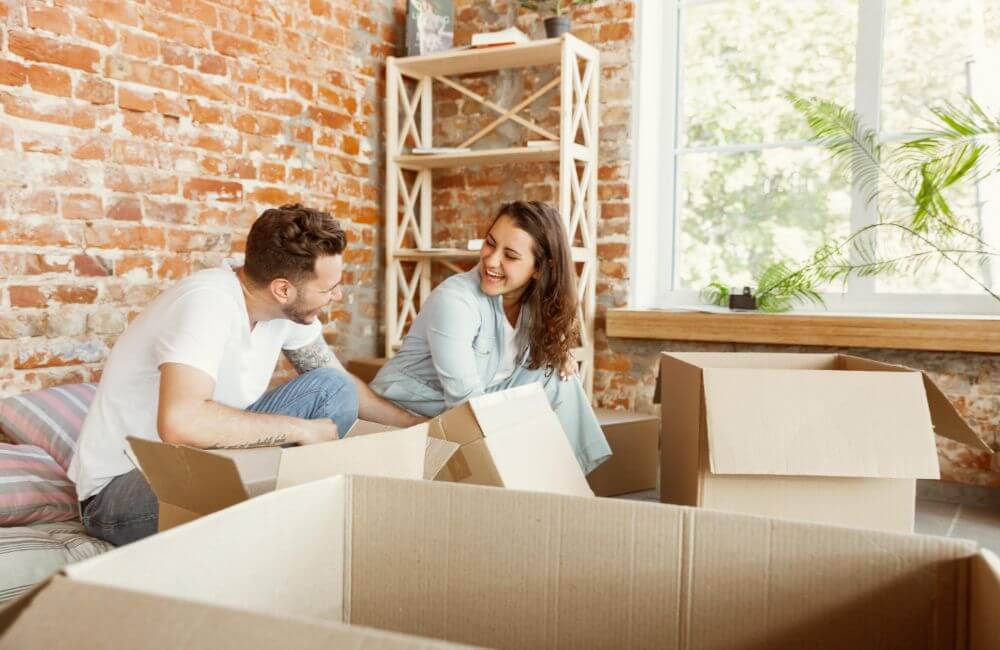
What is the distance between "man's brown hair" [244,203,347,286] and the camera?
2.01 metres

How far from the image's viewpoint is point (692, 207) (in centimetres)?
379

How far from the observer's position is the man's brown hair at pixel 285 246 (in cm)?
201

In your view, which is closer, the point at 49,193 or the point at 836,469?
the point at 836,469

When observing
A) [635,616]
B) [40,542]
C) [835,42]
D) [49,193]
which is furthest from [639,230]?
[635,616]

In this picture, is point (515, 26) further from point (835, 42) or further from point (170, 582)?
point (170, 582)

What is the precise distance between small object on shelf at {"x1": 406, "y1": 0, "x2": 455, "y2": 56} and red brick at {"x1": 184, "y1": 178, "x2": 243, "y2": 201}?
3.85 ft

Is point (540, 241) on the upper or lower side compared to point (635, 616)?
upper

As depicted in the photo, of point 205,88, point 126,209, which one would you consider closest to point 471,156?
point 205,88

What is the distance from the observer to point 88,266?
8.93 feet

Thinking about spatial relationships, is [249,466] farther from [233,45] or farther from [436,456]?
[233,45]

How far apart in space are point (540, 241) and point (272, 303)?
90 cm

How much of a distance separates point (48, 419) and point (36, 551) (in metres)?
0.67

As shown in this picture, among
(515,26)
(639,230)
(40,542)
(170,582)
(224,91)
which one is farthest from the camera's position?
(515,26)

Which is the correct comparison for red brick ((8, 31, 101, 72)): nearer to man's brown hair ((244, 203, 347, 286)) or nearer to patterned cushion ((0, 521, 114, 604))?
man's brown hair ((244, 203, 347, 286))
